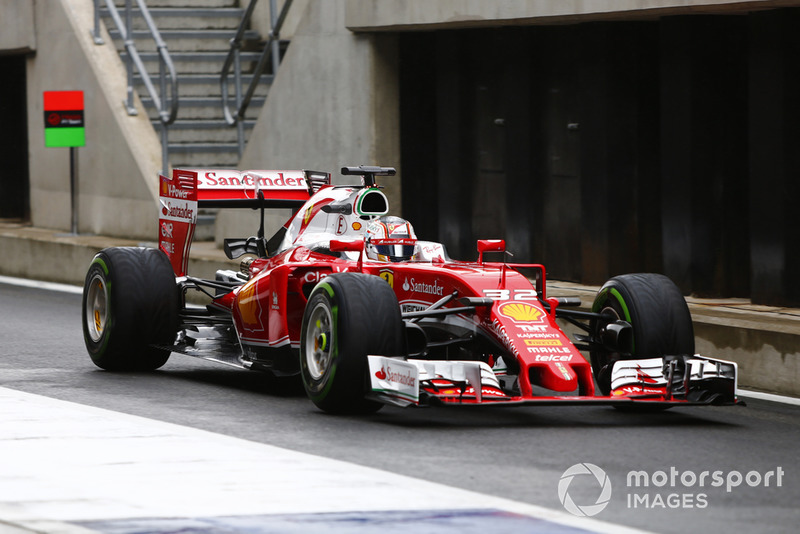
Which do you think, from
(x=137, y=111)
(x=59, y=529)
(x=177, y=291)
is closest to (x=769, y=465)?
(x=59, y=529)

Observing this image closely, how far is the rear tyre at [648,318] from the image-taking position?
32.8 ft

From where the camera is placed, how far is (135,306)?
11.6m

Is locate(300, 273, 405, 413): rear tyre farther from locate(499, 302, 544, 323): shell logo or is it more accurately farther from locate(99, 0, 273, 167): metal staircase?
locate(99, 0, 273, 167): metal staircase

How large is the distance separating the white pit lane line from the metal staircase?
Result: 498 inches

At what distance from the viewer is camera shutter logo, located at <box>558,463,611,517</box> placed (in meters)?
7.26

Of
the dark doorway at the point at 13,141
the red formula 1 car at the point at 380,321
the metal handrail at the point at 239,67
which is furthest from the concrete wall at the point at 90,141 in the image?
the red formula 1 car at the point at 380,321

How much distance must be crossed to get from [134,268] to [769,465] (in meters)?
5.08

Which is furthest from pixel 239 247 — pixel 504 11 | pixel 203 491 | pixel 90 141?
pixel 90 141

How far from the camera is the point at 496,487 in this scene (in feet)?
25.4

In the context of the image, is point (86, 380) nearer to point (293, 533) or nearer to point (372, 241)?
point (372, 241)

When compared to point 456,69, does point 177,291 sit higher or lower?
lower

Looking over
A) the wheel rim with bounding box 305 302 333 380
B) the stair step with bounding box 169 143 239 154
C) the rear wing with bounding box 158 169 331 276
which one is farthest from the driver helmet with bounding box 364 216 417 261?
the stair step with bounding box 169 143 239 154

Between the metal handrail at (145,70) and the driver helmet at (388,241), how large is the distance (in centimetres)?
967

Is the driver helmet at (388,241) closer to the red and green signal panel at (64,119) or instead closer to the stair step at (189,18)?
the red and green signal panel at (64,119)
